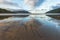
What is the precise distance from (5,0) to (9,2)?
14 cm

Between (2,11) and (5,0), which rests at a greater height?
(5,0)

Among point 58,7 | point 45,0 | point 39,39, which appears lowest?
point 39,39

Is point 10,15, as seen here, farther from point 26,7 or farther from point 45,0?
point 45,0

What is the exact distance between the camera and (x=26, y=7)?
14.4ft

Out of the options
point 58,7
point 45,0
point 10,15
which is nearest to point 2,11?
point 10,15

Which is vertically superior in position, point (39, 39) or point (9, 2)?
point (9, 2)

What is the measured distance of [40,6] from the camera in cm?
442

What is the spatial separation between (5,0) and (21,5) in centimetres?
54

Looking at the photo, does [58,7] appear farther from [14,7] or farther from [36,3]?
[14,7]

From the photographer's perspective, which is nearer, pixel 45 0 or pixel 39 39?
pixel 39 39

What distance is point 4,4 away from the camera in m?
4.33

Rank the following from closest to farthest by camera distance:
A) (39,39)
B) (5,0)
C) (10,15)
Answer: (39,39) → (5,0) → (10,15)

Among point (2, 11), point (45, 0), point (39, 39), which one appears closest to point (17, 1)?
point (2, 11)

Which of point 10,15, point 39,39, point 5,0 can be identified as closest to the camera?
point 39,39
